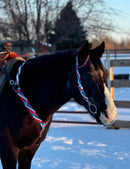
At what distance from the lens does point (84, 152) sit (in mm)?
4035

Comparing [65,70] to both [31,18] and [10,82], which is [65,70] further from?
[31,18]

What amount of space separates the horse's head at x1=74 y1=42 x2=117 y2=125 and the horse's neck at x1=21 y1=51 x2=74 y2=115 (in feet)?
0.47

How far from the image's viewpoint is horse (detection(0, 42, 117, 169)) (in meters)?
1.87

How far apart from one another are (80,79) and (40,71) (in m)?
0.47

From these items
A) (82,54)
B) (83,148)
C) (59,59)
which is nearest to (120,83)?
(83,148)

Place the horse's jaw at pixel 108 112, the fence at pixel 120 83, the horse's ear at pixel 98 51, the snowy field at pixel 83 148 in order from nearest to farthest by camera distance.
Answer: the horse's jaw at pixel 108 112 < the horse's ear at pixel 98 51 < the snowy field at pixel 83 148 < the fence at pixel 120 83

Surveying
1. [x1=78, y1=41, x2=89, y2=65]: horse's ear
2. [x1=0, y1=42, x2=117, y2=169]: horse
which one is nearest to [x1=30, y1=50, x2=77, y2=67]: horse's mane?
[x1=0, y1=42, x2=117, y2=169]: horse

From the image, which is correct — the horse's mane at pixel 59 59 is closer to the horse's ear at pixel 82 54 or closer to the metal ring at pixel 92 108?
the horse's ear at pixel 82 54

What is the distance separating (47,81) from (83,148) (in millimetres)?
2516

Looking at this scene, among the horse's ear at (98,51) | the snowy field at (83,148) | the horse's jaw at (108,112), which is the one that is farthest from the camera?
the snowy field at (83,148)

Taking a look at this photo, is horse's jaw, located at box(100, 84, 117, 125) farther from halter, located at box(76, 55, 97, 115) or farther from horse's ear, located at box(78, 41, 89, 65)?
horse's ear, located at box(78, 41, 89, 65)

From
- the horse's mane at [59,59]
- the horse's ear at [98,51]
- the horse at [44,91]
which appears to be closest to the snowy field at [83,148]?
the horse at [44,91]

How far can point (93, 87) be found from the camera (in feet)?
6.00

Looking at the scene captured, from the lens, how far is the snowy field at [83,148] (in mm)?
3520
